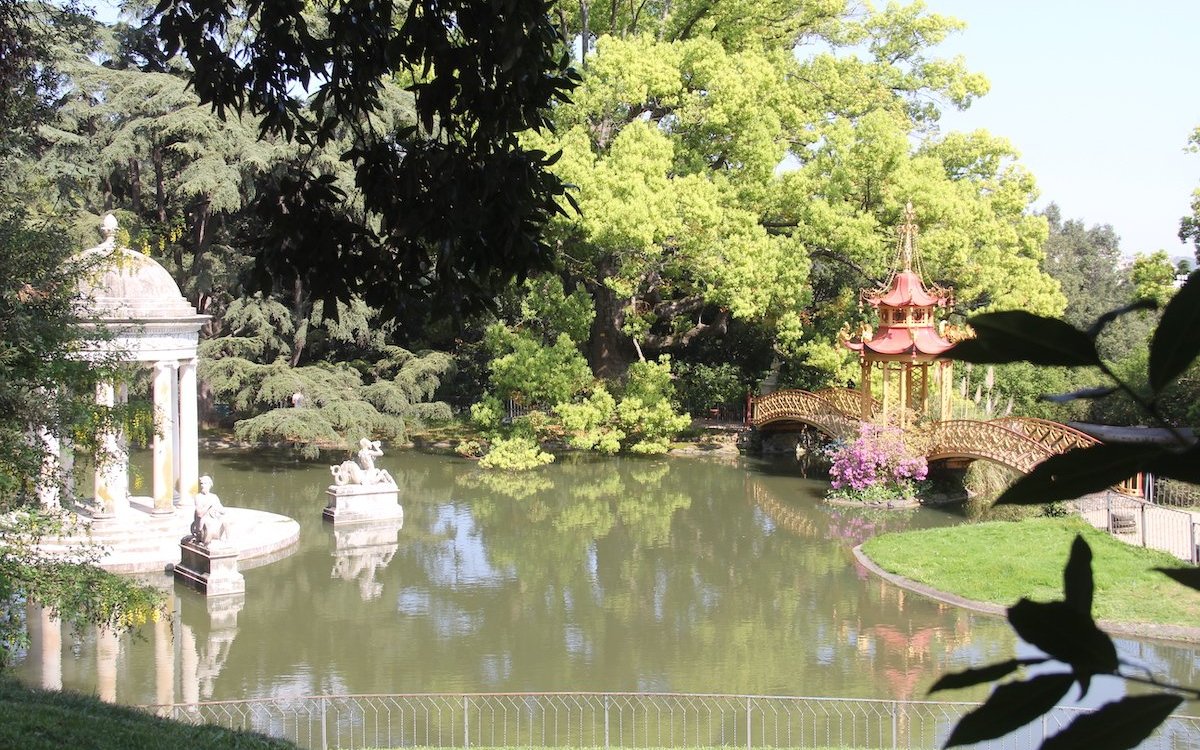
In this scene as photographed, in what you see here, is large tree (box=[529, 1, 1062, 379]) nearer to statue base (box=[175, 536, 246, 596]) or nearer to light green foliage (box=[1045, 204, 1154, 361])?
light green foliage (box=[1045, 204, 1154, 361])

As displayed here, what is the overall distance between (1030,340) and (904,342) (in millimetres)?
20179

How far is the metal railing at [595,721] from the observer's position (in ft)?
32.0

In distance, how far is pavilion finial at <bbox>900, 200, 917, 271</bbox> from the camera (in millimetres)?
21203

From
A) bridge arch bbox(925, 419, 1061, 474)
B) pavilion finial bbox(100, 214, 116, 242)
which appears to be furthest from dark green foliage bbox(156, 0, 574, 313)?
bridge arch bbox(925, 419, 1061, 474)

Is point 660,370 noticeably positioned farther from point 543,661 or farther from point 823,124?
point 543,661

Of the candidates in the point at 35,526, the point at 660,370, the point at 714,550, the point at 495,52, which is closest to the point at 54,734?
the point at 35,526

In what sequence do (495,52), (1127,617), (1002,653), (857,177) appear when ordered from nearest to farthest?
(495,52), (1002,653), (1127,617), (857,177)

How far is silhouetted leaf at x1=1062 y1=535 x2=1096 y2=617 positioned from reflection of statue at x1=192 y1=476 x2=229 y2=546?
14789mm

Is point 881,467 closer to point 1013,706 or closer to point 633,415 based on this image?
point 633,415

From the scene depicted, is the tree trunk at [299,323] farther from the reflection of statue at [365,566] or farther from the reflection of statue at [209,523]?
the reflection of statue at [209,523]

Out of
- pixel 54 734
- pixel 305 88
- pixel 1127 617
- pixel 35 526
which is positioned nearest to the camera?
pixel 305 88

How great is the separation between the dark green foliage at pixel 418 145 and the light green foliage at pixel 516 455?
18765mm

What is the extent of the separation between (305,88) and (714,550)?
13112 millimetres

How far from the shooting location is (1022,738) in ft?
31.5
